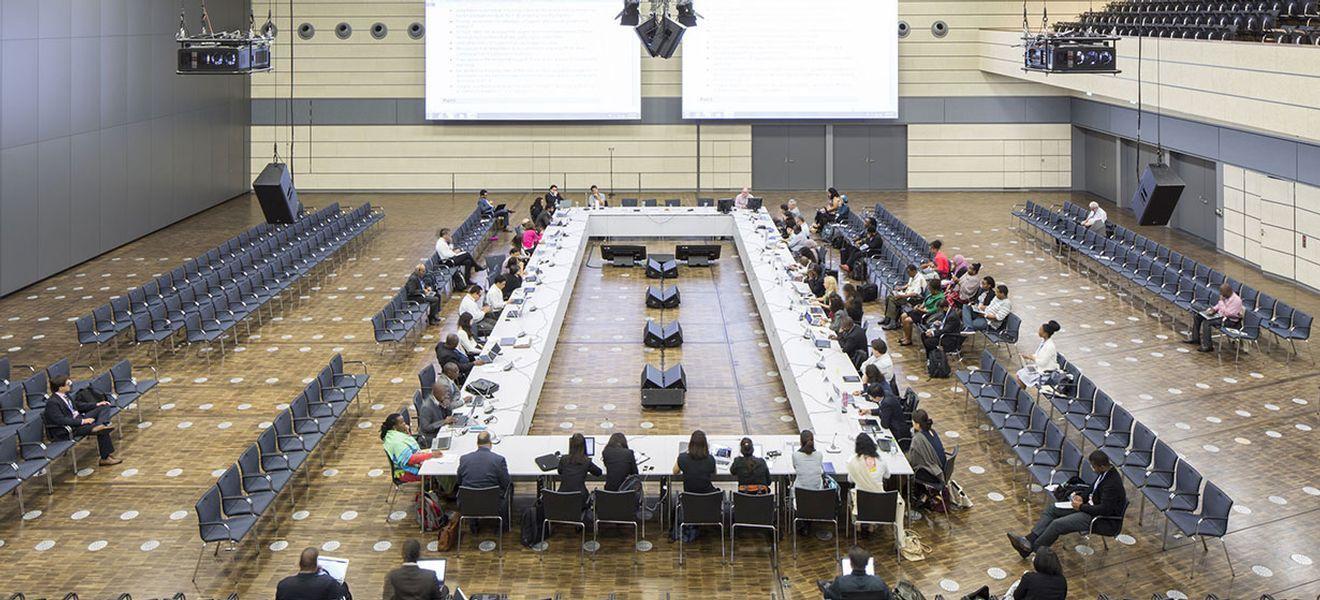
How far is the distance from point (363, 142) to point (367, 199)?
1804mm

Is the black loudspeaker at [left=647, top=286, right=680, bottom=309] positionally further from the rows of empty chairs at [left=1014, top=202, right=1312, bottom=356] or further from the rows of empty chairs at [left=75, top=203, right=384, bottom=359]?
the rows of empty chairs at [left=1014, top=202, right=1312, bottom=356]

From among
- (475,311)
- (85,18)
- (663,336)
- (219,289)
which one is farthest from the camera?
(85,18)

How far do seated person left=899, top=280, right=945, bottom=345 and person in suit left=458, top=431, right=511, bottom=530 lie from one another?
8.40 m

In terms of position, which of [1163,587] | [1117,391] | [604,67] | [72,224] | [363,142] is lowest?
[1163,587]

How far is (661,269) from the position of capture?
70.6 feet

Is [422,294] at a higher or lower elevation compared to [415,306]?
higher

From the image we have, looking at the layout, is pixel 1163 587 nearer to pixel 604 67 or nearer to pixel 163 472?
pixel 163 472

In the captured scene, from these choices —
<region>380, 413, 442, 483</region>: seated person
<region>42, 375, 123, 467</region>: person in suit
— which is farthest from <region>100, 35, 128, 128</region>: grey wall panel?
<region>380, 413, 442, 483</region>: seated person

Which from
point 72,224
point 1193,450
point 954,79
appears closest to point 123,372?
point 72,224

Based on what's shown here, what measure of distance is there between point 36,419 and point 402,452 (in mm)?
3988

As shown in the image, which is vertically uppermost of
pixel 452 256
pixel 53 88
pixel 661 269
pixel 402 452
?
pixel 53 88

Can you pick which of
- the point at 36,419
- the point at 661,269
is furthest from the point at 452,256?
the point at 36,419

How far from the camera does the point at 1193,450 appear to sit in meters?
12.8

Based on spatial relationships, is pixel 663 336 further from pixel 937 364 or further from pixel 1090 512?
pixel 1090 512
